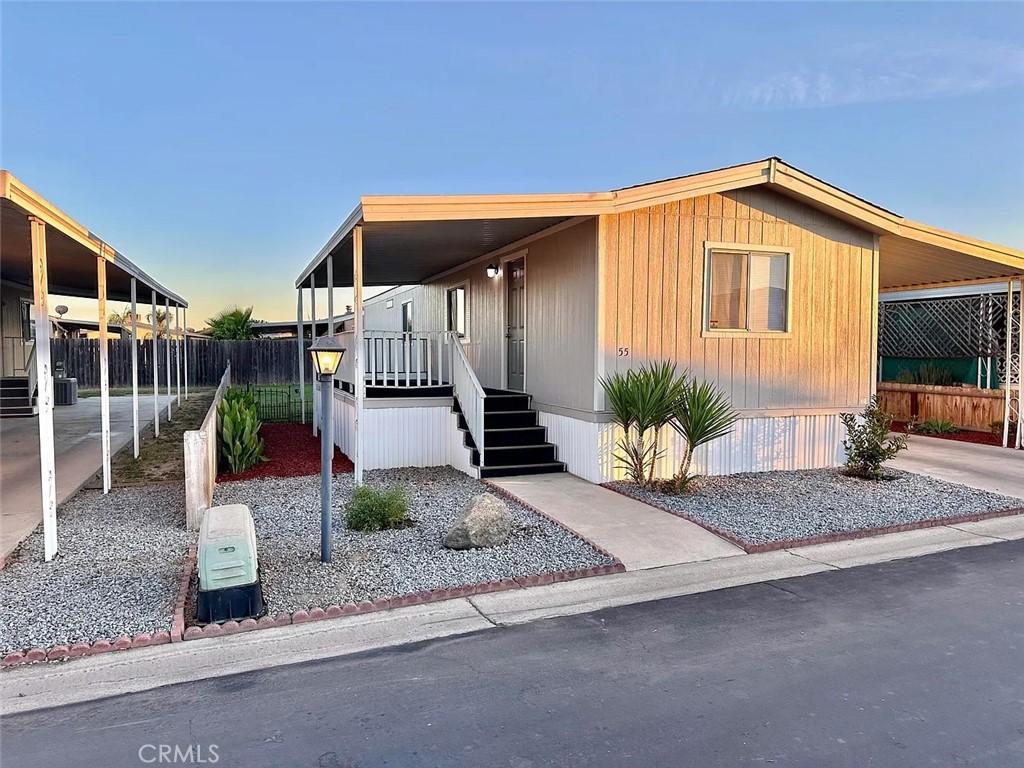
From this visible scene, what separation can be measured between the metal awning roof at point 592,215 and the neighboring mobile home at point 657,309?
0.08ft

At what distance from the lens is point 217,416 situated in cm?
901

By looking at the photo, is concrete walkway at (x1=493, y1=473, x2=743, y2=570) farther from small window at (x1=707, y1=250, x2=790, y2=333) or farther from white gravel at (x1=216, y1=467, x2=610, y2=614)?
small window at (x1=707, y1=250, x2=790, y2=333)

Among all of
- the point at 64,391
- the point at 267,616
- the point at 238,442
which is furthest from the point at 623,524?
the point at 64,391

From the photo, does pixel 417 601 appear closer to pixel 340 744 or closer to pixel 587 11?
pixel 340 744

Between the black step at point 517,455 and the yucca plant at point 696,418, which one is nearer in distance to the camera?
the yucca plant at point 696,418

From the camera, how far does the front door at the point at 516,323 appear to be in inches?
382

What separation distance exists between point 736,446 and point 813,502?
64.7 inches

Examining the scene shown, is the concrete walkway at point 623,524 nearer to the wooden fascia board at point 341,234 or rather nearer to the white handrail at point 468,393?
the white handrail at point 468,393

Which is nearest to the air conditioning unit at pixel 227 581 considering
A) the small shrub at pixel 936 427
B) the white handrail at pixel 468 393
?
the white handrail at pixel 468 393

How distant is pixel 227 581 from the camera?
12.6 feet

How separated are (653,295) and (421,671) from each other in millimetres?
5640

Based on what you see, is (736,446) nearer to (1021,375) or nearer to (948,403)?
(1021,375)

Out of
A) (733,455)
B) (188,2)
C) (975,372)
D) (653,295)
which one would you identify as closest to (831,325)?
(733,455)

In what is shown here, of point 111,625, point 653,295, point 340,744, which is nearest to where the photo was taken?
point 340,744
